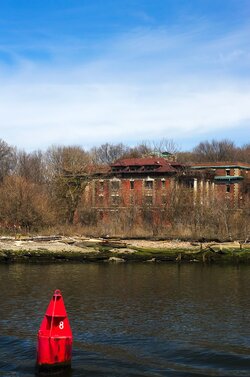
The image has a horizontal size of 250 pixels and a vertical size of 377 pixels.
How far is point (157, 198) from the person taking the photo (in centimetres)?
6562

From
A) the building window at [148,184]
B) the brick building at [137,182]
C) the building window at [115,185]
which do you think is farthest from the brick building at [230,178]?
the building window at [115,185]

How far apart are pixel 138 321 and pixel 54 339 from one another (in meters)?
7.41

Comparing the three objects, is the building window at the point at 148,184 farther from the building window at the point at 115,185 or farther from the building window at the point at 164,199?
the building window at the point at 164,199

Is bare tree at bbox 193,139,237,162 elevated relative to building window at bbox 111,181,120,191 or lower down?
elevated

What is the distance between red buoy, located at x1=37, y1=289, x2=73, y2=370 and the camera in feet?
41.3

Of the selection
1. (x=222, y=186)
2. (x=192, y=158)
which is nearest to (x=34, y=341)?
(x=222, y=186)

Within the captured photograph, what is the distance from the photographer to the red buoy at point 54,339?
12602 millimetres

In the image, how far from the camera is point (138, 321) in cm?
1948

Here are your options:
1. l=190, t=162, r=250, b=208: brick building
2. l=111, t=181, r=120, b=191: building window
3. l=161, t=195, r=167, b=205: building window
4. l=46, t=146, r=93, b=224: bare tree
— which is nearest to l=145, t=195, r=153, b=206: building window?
l=161, t=195, r=167, b=205: building window

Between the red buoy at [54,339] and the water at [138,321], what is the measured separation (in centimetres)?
65

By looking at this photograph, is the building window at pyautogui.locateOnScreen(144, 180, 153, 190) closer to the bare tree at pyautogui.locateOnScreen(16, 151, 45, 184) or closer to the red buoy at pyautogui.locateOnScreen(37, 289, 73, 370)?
the bare tree at pyautogui.locateOnScreen(16, 151, 45, 184)

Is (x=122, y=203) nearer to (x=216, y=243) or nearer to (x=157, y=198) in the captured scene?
(x=157, y=198)

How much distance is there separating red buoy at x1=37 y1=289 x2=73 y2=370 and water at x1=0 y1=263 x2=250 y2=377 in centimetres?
65

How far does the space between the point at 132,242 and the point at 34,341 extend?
111 feet
